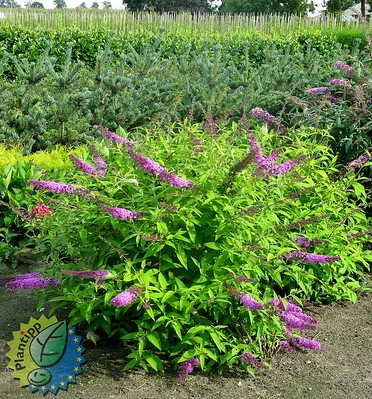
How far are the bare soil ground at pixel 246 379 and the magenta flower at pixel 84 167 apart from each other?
107 cm

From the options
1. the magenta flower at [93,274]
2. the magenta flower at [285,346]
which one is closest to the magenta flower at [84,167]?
the magenta flower at [93,274]

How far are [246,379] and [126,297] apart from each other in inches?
37.8

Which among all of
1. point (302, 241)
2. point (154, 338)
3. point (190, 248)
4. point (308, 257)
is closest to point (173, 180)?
point (190, 248)

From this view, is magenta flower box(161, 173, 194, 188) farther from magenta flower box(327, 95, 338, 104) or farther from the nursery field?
magenta flower box(327, 95, 338, 104)

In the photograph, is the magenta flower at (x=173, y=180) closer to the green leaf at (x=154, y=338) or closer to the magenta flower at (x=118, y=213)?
the magenta flower at (x=118, y=213)

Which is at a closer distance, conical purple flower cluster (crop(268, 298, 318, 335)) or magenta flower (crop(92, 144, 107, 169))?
conical purple flower cluster (crop(268, 298, 318, 335))

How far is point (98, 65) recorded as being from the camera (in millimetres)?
7273

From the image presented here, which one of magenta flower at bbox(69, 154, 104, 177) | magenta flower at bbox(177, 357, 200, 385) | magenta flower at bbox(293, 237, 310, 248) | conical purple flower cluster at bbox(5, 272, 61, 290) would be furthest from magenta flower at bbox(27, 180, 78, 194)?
magenta flower at bbox(293, 237, 310, 248)

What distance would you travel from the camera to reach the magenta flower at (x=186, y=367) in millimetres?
3004

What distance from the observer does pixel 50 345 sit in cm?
338

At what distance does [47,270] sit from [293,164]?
1.56 metres

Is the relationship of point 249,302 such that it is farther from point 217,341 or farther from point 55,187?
point 55,187

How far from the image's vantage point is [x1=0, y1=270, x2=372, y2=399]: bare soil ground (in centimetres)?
301

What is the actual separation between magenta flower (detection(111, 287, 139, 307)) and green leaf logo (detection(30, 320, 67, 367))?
0.81m
